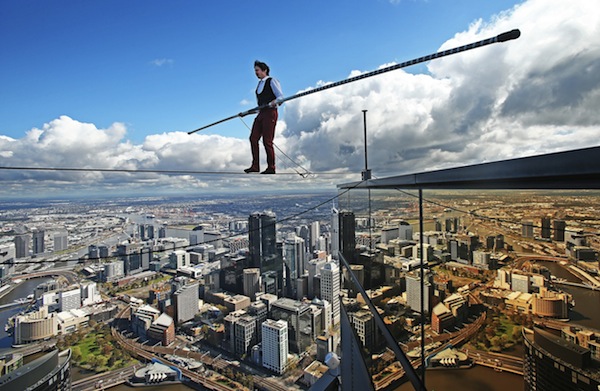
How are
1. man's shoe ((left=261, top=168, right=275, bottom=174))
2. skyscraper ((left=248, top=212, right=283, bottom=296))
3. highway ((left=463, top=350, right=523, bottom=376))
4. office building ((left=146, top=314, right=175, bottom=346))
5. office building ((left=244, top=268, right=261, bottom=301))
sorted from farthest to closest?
office building ((left=244, top=268, right=261, bottom=301))
skyscraper ((left=248, top=212, right=283, bottom=296))
office building ((left=146, top=314, right=175, bottom=346))
man's shoe ((left=261, top=168, right=275, bottom=174))
highway ((left=463, top=350, right=523, bottom=376))

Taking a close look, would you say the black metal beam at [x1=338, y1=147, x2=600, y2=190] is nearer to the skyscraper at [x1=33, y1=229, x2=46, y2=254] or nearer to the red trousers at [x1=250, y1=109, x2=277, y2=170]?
the red trousers at [x1=250, y1=109, x2=277, y2=170]

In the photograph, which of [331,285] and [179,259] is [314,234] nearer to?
[331,285]

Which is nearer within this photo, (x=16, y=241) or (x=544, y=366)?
(x=544, y=366)

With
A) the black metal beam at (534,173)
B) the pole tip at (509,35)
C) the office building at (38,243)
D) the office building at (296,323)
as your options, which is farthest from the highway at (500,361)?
the office building at (296,323)

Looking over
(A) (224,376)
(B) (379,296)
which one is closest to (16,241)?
(A) (224,376)

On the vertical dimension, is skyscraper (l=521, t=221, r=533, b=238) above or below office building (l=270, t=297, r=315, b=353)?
above

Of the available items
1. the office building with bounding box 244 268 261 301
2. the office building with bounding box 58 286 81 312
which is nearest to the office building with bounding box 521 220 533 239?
the office building with bounding box 244 268 261 301

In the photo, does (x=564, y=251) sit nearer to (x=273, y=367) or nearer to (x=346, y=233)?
(x=346, y=233)

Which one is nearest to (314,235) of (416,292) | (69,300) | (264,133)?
(69,300)
